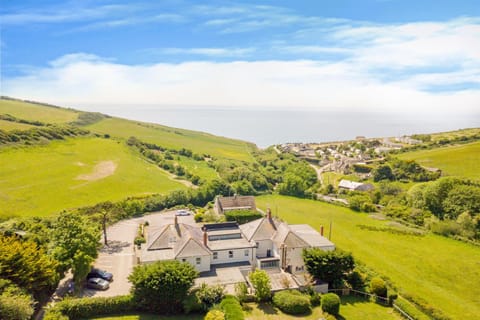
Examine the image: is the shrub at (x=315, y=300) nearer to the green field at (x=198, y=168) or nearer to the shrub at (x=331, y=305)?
the shrub at (x=331, y=305)

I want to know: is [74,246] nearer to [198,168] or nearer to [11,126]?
[198,168]

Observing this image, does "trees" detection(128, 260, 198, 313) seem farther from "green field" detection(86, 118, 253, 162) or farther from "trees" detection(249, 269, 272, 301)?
"green field" detection(86, 118, 253, 162)

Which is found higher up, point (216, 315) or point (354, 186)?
point (354, 186)

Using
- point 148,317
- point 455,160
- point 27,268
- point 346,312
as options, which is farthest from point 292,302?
point 455,160

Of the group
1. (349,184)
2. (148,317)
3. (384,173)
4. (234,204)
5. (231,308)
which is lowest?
(148,317)

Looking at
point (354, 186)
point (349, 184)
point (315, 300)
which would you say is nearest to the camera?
point (315, 300)

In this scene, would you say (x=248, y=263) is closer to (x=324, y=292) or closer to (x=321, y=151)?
(x=324, y=292)

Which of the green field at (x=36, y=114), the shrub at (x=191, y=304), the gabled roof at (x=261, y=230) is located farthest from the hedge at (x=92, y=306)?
the green field at (x=36, y=114)

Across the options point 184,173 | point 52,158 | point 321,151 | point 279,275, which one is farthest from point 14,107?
point 279,275
